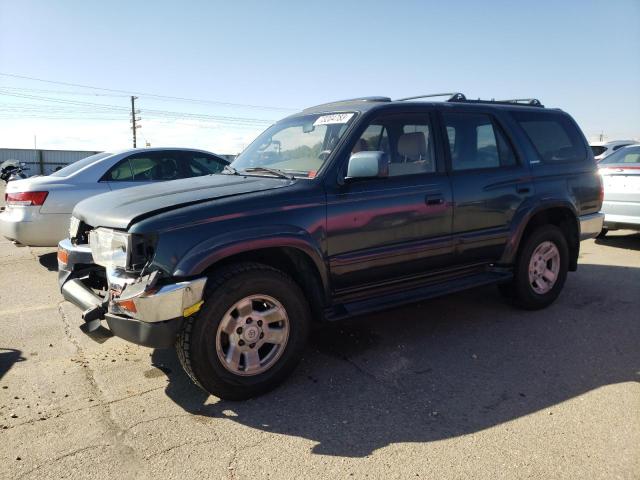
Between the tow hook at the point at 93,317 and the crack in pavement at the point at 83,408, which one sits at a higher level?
the tow hook at the point at 93,317

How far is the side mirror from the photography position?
3506 mm

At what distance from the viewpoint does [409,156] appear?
4.10 metres

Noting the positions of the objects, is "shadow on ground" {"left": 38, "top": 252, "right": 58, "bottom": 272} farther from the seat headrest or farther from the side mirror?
the seat headrest

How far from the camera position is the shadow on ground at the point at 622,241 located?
8.52 metres

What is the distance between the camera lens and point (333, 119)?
13.3 ft

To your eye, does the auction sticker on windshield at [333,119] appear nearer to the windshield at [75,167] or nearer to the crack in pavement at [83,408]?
the crack in pavement at [83,408]

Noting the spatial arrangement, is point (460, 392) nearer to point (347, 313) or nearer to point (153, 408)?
point (347, 313)

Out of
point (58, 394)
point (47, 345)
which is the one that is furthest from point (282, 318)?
point (47, 345)

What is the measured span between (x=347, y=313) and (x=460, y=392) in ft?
3.10

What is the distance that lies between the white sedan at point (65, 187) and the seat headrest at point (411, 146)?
442 cm

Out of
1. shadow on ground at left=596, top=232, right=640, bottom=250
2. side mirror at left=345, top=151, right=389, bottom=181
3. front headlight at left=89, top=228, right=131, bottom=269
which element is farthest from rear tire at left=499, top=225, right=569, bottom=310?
shadow on ground at left=596, top=232, right=640, bottom=250

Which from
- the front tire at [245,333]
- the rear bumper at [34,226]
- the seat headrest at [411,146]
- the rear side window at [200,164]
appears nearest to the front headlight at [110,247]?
the front tire at [245,333]

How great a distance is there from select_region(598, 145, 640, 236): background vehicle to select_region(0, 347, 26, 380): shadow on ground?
7.88 m

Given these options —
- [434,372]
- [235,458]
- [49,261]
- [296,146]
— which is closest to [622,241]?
[434,372]
